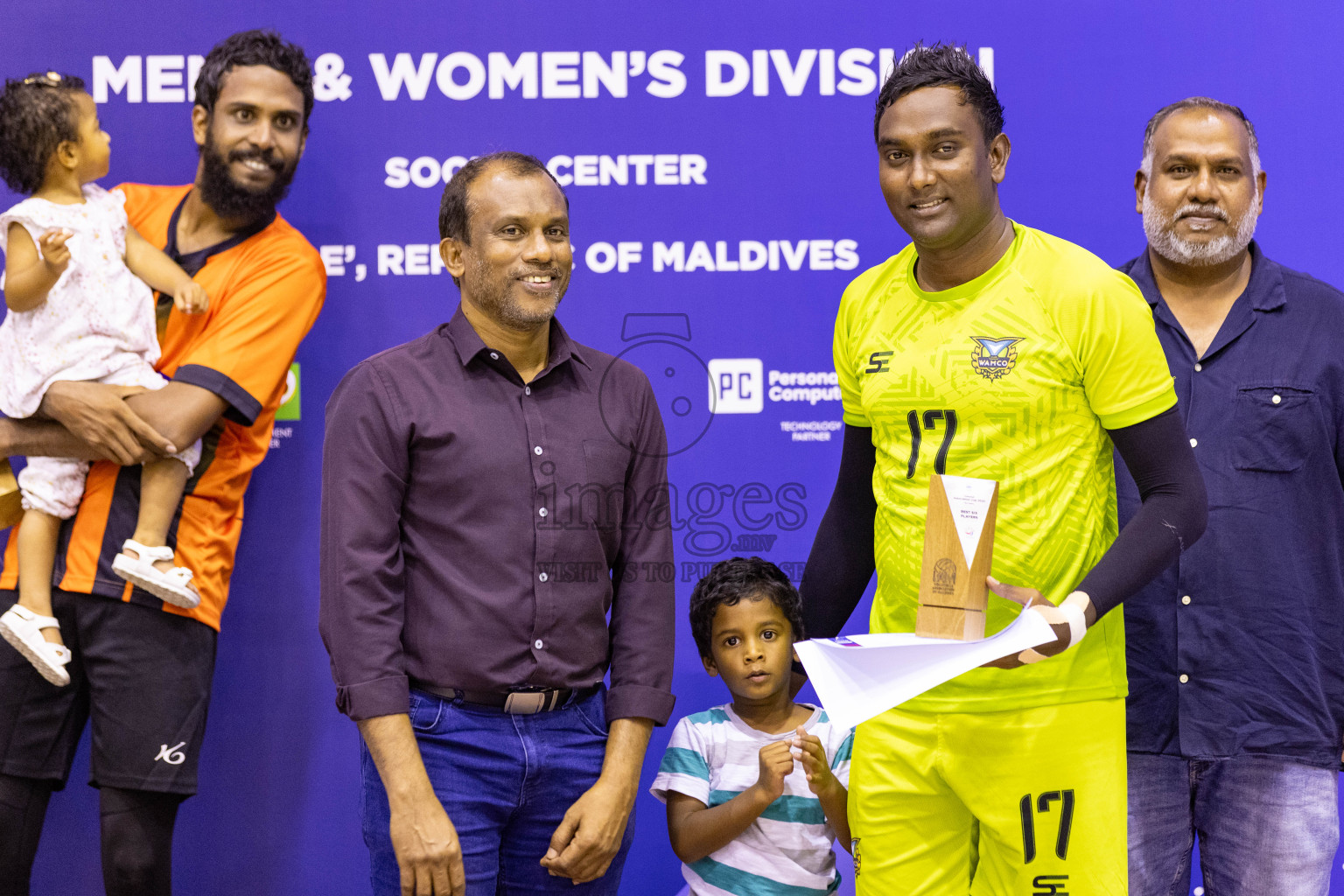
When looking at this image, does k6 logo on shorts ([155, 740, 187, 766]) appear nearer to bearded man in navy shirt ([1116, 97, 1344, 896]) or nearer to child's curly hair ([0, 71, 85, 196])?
child's curly hair ([0, 71, 85, 196])

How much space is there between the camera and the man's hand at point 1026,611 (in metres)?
1.74

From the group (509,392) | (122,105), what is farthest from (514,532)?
(122,105)

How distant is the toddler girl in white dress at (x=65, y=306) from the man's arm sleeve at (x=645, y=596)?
46.0 inches

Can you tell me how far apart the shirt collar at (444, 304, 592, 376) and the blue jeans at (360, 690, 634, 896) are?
0.63 meters

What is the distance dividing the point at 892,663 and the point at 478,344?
0.96m

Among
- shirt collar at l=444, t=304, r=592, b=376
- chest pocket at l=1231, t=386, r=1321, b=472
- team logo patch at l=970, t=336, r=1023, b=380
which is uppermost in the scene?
shirt collar at l=444, t=304, r=592, b=376

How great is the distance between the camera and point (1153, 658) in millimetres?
2420

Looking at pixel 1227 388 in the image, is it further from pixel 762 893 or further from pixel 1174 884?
pixel 762 893

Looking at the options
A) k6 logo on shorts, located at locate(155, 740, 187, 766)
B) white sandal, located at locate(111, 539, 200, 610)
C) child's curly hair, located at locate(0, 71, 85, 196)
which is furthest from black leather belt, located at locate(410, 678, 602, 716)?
child's curly hair, located at locate(0, 71, 85, 196)

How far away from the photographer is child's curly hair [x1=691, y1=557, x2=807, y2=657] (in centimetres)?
274

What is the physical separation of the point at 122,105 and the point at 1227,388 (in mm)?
3125

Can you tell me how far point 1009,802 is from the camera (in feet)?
6.37

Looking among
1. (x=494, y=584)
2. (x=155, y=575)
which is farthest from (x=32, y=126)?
(x=494, y=584)

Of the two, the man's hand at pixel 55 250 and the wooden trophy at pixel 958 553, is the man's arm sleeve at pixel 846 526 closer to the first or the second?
the wooden trophy at pixel 958 553
